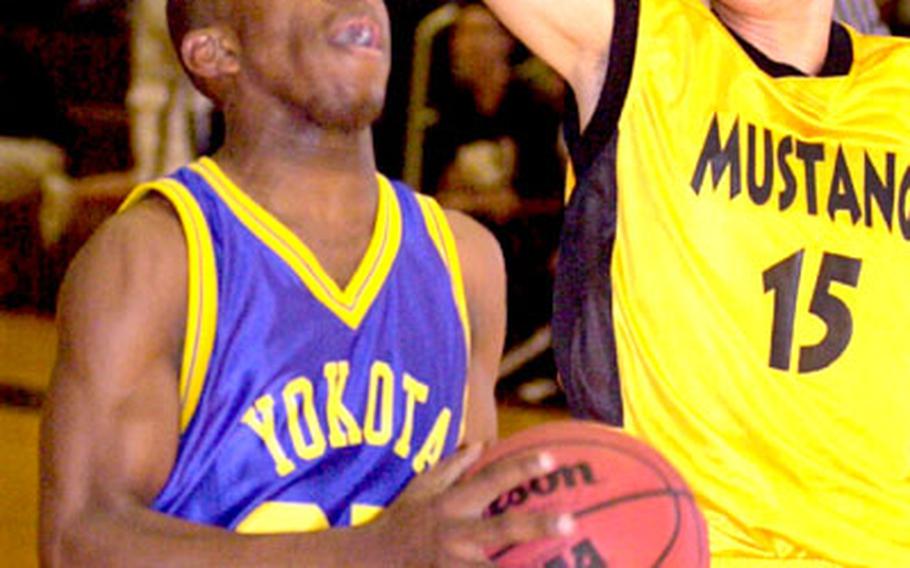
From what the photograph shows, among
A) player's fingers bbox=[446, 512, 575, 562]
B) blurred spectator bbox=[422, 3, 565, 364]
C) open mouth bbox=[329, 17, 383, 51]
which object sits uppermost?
open mouth bbox=[329, 17, 383, 51]

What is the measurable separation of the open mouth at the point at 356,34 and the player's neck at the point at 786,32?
0.82 meters

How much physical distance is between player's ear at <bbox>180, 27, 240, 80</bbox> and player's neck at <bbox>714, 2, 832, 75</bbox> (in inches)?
36.5

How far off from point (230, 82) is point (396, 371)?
1.56ft

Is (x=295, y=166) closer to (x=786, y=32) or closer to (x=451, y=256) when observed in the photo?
(x=451, y=256)

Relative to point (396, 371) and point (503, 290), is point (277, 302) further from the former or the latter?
point (503, 290)

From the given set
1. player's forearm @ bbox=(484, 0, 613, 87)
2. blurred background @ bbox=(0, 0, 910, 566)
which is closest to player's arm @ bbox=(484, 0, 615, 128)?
player's forearm @ bbox=(484, 0, 613, 87)

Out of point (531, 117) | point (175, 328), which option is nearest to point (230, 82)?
point (175, 328)

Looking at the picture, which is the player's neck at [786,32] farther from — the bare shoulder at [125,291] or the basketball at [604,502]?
the bare shoulder at [125,291]

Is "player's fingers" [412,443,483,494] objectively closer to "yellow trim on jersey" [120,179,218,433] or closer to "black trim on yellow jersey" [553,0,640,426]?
"yellow trim on jersey" [120,179,218,433]

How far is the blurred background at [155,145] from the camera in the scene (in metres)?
7.56

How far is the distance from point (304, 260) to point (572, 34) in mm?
632

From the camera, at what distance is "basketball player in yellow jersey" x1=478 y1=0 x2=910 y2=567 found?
2.71m

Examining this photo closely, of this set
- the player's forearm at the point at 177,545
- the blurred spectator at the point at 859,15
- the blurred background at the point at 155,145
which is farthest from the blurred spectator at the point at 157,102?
the player's forearm at the point at 177,545

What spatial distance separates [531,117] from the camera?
24.8ft
